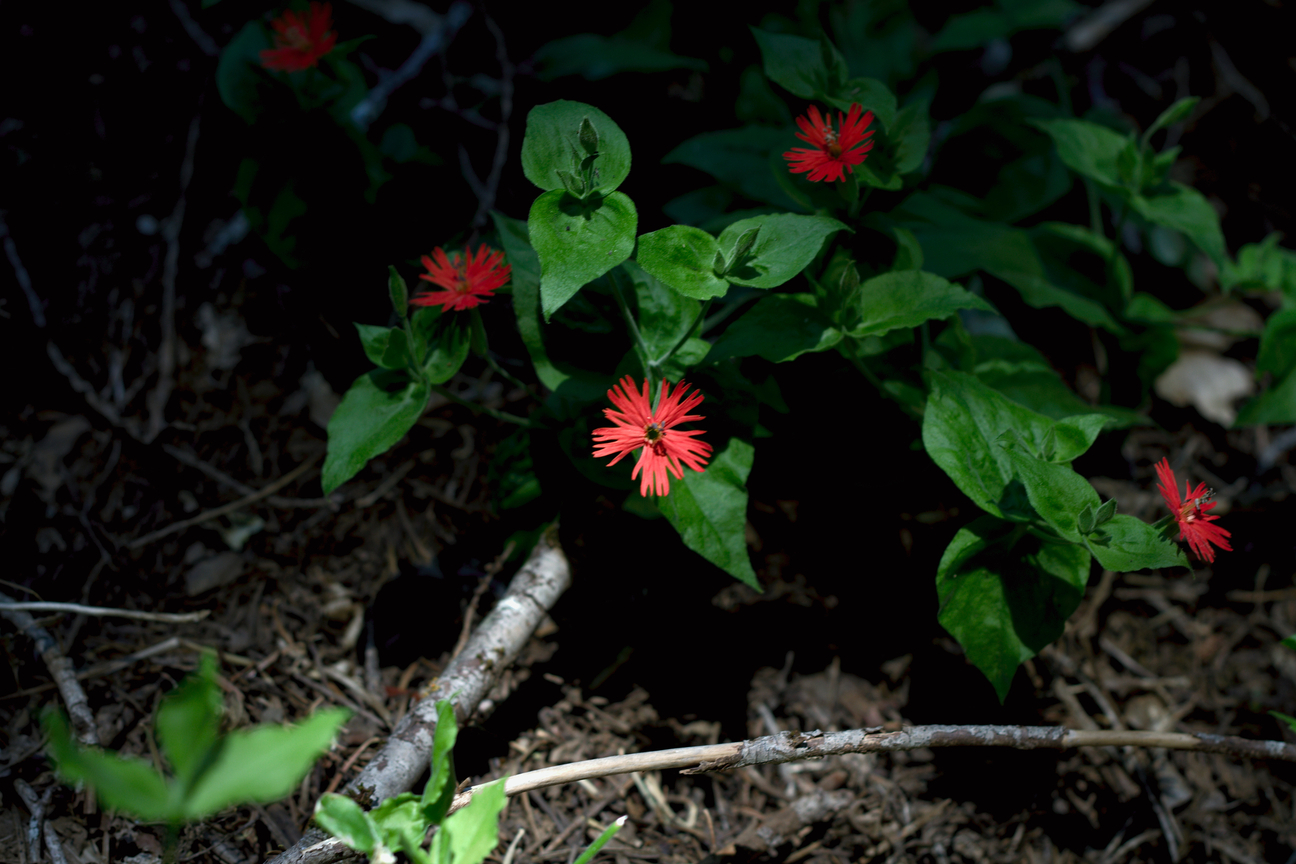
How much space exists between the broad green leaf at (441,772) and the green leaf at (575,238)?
1.93 feet

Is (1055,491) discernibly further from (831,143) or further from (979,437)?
(831,143)

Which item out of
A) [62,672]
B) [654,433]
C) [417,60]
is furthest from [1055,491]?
[417,60]

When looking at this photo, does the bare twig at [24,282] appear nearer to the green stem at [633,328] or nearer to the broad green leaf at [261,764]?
the green stem at [633,328]

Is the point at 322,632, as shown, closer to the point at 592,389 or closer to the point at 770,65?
the point at 592,389

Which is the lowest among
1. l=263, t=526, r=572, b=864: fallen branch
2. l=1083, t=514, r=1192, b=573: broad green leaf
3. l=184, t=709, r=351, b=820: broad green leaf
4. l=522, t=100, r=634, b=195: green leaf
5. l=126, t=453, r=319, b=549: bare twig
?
l=263, t=526, r=572, b=864: fallen branch

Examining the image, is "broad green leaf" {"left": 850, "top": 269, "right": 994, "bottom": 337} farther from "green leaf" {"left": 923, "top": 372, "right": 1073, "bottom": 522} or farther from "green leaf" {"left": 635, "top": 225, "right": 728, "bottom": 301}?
"green leaf" {"left": 635, "top": 225, "right": 728, "bottom": 301}

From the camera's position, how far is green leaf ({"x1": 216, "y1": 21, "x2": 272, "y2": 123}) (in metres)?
1.89

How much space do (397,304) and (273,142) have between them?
0.90 metres

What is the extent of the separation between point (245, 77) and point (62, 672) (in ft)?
4.64

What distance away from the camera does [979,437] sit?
1.41 meters

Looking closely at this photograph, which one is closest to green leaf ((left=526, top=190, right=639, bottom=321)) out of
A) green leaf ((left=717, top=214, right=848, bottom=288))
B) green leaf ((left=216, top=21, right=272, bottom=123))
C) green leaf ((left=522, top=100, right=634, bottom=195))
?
green leaf ((left=522, top=100, right=634, bottom=195))

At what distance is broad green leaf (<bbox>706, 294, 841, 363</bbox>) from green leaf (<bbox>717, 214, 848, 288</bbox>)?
0.13 m

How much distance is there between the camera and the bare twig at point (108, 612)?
4.71 ft

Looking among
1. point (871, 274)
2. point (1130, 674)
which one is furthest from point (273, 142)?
point (1130, 674)
